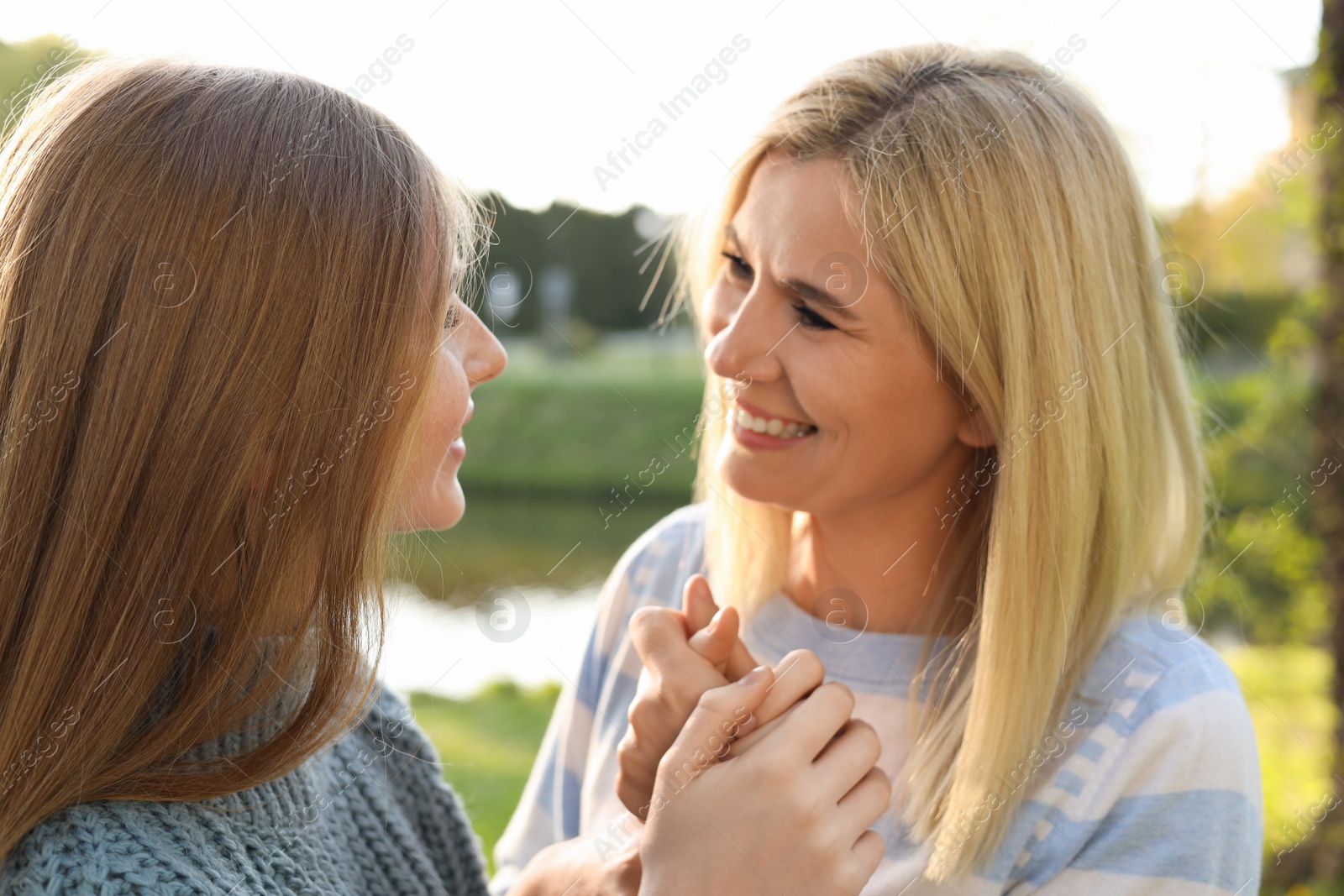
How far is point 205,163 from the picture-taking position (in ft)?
4.36

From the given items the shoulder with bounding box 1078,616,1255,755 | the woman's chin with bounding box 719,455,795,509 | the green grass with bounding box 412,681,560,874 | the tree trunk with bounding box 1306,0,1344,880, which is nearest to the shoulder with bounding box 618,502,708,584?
the woman's chin with bounding box 719,455,795,509

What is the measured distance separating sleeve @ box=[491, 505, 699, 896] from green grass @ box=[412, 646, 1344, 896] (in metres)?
1.59

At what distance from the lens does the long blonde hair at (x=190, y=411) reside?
1276 mm

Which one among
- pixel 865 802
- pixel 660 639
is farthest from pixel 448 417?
pixel 865 802

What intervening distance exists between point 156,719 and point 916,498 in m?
1.39

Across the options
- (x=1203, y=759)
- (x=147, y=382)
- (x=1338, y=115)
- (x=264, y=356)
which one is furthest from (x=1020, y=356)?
(x=1338, y=115)

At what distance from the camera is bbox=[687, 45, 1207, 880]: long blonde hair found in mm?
1770

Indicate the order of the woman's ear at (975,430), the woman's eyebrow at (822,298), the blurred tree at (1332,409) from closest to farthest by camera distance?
the woman's eyebrow at (822,298)
the woman's ear at (975,430)
the blurred tree at (1332,409)

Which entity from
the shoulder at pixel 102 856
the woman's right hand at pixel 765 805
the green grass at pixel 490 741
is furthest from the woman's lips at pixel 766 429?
the green grass at pixel 490 741

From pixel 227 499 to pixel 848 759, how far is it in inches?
37.8

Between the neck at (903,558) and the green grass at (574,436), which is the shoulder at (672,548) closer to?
the neck at (903,558)

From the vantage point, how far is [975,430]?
1.96 meters

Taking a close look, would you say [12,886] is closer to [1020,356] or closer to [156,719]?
[156,719]

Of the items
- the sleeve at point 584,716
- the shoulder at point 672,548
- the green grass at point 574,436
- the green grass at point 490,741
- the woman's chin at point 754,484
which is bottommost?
the green grass at point 574,436
